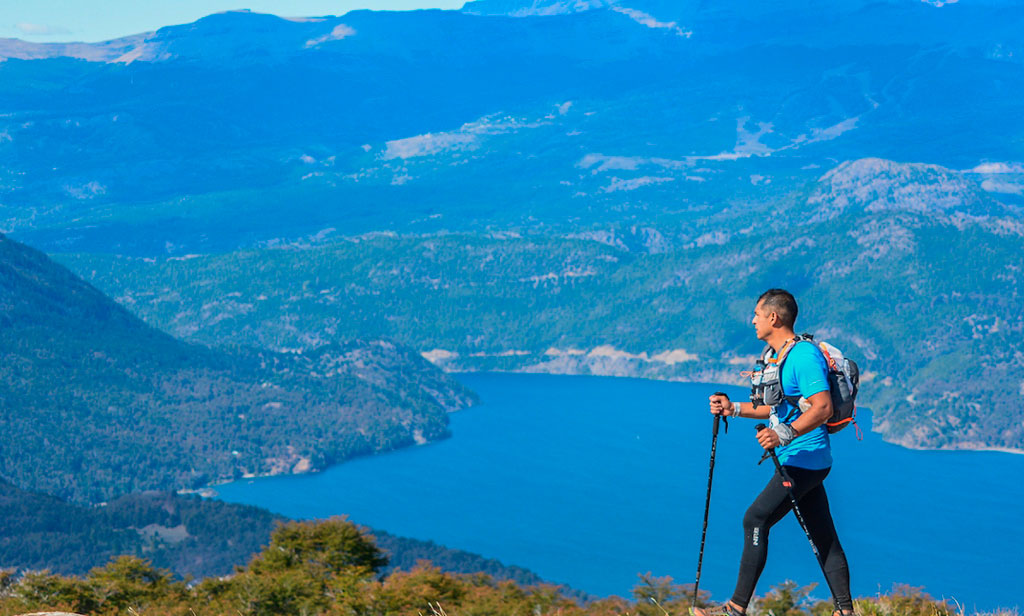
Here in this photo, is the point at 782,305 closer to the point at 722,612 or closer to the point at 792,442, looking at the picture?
the point at 792,442

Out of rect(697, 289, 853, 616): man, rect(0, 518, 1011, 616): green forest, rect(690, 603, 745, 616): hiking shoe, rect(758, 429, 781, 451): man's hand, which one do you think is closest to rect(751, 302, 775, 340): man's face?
rect(697, 289, 853, 616): man

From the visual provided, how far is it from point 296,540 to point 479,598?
2385cm

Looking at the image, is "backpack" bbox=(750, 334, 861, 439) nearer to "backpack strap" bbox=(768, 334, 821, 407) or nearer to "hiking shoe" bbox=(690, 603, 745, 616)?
"backpack strap" bbox=(768, 334, 821, 407)

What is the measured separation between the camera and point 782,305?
712 inches

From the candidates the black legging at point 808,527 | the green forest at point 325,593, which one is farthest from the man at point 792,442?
the green forest at point 325,593

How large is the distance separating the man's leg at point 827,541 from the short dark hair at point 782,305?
2.48 metres

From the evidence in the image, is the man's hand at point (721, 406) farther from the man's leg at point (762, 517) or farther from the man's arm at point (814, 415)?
the man's leg at point (762, 517)

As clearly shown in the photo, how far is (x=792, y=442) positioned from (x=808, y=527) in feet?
4.70

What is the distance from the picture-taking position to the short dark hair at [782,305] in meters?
18.1

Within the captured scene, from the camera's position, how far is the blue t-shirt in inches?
685

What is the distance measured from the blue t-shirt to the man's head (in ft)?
1.54

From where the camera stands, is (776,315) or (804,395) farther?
(776,315)

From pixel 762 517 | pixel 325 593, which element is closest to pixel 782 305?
pixel 762 517

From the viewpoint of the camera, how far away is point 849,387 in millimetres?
17609
